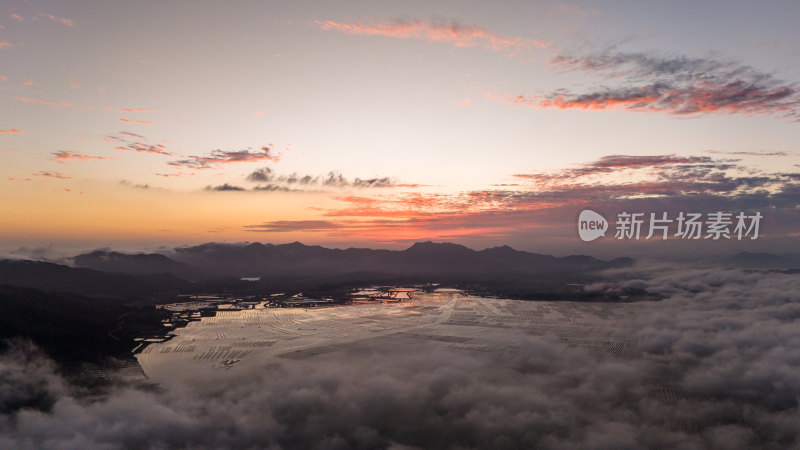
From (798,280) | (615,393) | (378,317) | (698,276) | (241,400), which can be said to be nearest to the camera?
(241,400)

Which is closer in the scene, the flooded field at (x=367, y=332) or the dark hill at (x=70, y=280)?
the flooded field at (x=367, y=332)

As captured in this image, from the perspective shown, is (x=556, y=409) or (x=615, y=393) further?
(x=615, y=393)

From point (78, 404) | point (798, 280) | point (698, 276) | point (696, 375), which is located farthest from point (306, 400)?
point (698, 276)

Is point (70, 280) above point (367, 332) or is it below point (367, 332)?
above

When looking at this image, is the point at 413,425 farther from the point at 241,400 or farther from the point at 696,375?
the point at 696,375

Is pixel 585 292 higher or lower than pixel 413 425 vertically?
lower

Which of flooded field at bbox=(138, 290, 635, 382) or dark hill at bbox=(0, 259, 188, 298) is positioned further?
dark hill at bbox=(0, 259, 188, 298)

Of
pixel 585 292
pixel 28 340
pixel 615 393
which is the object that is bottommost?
pixel 585 292

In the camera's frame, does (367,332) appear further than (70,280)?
No
